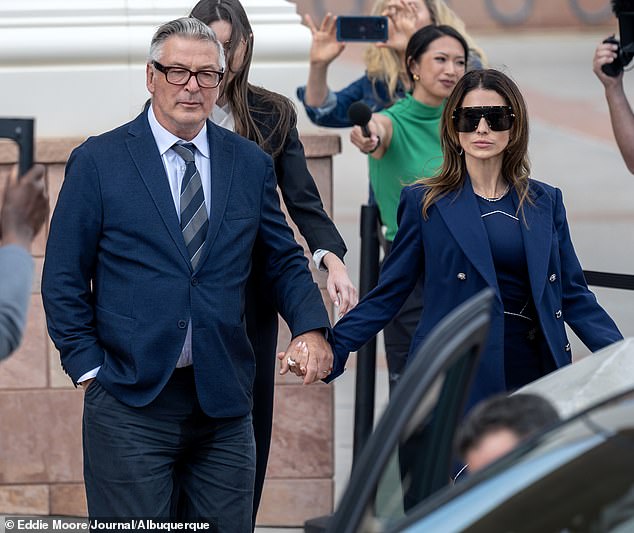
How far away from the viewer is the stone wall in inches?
232

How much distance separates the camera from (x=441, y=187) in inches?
180

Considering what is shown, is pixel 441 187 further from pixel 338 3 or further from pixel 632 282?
pixel 338 3

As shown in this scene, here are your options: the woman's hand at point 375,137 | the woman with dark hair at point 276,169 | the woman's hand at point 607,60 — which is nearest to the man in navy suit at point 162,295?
the woman with dark hair at point 276,169

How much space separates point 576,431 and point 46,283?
Result: 1788 millimetres

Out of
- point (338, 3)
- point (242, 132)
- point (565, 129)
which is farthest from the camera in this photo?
point (338, 3)

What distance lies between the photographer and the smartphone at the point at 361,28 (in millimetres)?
6035

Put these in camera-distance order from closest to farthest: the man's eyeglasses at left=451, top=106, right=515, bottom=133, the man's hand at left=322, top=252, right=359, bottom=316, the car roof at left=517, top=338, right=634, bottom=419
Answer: the car roof at left=517, top=338, right=634, bottom=419 → the man's eyeglasses at left=451, top=106, right=515, bottom=133 → the man's hand at left=322, top=252, right=359, bottom=316

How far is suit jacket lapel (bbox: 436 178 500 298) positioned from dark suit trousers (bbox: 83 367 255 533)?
0.83m

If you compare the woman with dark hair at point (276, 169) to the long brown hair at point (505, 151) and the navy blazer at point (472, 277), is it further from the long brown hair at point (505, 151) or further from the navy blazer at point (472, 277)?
the long brown hair at point (505, 151)

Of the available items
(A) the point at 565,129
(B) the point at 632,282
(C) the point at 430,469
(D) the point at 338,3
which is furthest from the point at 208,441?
(D) the point at 338,3

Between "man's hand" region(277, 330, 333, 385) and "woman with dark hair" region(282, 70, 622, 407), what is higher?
"woman with dark hair" region(282, 70, 622, 407)

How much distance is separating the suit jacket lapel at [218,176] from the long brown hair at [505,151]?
67cm

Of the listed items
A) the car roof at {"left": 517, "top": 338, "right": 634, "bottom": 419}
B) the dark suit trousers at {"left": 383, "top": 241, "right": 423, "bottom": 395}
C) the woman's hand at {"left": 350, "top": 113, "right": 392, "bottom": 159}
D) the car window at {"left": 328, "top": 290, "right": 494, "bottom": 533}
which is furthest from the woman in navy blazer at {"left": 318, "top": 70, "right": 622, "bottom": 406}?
the car window at {"left": 328, "top": 290, "right": 494, "bottom": 533}

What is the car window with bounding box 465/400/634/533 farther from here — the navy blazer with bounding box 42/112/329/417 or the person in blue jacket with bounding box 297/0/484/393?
the person in blue jacket with bounding box 297/0/484/393
